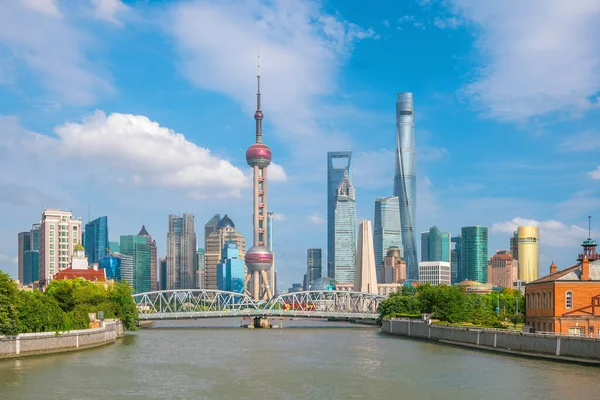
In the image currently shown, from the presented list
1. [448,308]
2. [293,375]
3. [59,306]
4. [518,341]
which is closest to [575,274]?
[518,341]

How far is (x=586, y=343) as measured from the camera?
245 feet

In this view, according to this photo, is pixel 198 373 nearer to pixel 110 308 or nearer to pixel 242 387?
pixel 242 387

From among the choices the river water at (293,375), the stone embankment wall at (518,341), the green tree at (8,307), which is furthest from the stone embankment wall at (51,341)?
the stone embankment wall at (518,341)

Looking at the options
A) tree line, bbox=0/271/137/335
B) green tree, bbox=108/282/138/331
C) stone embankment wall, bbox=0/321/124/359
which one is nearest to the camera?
stone embankment wall, bbox=0/321/124/359

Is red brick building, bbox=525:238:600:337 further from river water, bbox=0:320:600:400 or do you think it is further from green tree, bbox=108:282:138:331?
green tree, bbox=108:282:138:331

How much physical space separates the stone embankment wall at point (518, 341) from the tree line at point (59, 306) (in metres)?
47.7

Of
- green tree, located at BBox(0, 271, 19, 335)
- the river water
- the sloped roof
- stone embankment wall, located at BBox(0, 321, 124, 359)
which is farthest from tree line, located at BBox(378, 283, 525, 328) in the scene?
green tree, located at BBox(0, 271, 19, 335)

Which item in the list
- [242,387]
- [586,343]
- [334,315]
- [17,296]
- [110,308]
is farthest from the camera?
[334,315]

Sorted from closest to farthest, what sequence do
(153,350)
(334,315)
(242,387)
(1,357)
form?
(242,387) → (1,357) → (153,350) → (334,315)

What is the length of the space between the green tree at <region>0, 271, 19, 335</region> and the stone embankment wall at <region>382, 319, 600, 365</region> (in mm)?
51719

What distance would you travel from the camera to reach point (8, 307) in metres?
81.7

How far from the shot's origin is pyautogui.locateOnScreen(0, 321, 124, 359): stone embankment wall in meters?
81.4

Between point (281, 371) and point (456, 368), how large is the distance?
1658 cm

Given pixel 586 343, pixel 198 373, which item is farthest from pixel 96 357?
pixel 586 343
